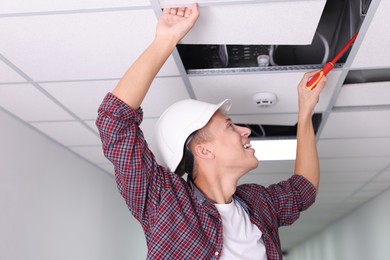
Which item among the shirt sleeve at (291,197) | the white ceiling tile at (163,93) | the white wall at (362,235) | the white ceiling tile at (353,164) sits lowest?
the white wall at (362,235)

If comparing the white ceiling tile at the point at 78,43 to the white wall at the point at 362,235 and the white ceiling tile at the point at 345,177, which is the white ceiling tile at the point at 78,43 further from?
the white wall at the point at 362,235

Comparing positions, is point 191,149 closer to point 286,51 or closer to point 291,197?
point 291,197

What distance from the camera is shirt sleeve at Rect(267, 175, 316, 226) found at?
1671 millimetres

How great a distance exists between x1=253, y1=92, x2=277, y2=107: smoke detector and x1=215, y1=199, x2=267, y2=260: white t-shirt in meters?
1.02

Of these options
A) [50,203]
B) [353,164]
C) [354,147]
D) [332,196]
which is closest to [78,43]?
[50,203]

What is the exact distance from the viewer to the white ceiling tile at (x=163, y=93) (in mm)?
2270

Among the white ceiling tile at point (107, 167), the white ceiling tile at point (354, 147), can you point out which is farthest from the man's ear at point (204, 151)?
the white ceiling tile at point (107, 167)

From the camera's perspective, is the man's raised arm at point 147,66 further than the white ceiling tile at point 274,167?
No

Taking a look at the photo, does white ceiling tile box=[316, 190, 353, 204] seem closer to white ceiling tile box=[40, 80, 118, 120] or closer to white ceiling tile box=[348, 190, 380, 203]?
white ceiling tile box=[348, 190, 380, 203]

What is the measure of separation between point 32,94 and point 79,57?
0.57 metres

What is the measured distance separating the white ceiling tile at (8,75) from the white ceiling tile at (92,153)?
1.22 metres

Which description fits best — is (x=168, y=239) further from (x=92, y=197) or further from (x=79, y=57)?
(x=92, y=197)

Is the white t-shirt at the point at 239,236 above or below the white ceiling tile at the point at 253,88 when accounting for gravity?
below

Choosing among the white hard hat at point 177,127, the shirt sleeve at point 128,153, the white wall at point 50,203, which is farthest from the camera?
the white wall at point 50,203
